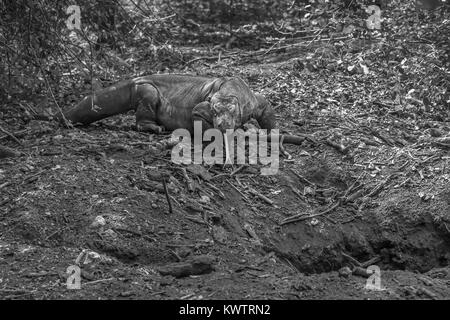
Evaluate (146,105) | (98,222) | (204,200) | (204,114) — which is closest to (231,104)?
(204,114)

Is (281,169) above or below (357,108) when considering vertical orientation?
below

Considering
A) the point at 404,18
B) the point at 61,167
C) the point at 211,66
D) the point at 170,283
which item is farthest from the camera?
the point at 211,66

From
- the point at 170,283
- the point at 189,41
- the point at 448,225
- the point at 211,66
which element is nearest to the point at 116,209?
the point at 170,283

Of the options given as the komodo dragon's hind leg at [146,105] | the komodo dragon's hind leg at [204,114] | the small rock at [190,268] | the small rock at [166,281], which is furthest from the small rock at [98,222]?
the komodo dragon's hind leg at [146,105]

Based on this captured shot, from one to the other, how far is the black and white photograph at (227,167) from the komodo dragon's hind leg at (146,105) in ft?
0.06

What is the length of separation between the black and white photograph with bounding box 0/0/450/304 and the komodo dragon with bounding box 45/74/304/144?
0.07 feet

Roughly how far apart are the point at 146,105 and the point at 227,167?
1.60 meters

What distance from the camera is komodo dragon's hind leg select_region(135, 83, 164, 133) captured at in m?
9.28

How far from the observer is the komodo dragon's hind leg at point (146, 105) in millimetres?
9281

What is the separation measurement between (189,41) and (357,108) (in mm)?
3599

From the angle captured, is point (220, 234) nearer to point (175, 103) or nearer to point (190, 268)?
point (190, 268)

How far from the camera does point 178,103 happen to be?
9.45 m

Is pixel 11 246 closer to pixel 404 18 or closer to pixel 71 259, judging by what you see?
pixel 71 259

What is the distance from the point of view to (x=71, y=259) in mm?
6078
